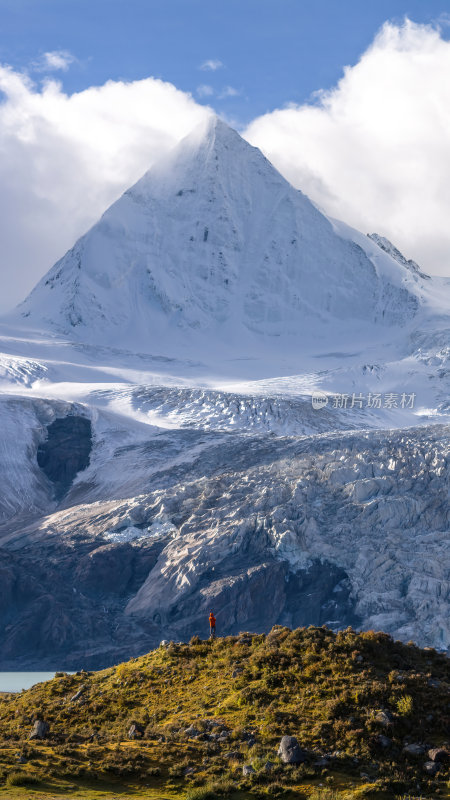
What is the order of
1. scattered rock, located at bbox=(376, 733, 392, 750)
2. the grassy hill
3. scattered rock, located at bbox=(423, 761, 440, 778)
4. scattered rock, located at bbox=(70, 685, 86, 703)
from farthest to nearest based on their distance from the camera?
scattered rock, located at bbox=(70, 685, 86, 703), scattered rock, located at bbox=(376, 733, 392, 750), the grassy hill, scattered rock, located at bbox=(423, 761, 440, 778)

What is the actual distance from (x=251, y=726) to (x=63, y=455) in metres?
154

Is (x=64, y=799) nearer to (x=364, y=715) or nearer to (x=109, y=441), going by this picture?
(x=364, y=715)

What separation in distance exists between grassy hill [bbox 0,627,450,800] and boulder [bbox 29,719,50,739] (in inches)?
16.1

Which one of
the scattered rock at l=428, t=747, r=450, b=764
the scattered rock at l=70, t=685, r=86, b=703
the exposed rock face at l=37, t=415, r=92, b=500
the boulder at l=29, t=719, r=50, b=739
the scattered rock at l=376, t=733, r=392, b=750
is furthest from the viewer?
the exposed rock face at l=37, t=415, r=92, b=500

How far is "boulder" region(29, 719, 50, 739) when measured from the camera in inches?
1264

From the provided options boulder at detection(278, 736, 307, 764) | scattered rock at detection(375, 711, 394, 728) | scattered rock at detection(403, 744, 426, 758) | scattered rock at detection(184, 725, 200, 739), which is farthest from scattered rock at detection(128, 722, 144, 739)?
scattered rock at detection(403, 744, 426, 758)

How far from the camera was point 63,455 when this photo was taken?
596 ft

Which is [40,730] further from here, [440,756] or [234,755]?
[440,756]

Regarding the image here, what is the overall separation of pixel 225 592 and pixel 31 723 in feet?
333

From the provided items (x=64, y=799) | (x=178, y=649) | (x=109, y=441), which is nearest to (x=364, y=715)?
(x=64, y=799)

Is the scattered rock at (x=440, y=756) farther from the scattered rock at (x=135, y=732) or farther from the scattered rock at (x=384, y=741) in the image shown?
the scattered rock at (x=135, y=732)

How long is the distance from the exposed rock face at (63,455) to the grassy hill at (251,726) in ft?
479

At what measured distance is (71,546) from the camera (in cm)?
15250

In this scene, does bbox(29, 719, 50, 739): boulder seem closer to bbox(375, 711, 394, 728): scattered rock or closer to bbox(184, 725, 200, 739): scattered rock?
bbox(184, 725, 200, 739): scattered rock
